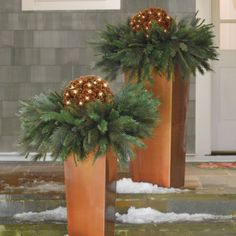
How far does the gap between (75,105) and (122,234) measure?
2.75 feet

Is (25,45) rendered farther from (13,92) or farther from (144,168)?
(144,168)

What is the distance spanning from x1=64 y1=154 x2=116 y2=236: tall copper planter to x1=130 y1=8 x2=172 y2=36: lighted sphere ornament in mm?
1143

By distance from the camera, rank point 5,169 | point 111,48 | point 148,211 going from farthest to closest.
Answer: point 5,169, point 111,48, point 148,211

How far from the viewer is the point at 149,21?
133 inches

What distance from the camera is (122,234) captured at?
288 cm

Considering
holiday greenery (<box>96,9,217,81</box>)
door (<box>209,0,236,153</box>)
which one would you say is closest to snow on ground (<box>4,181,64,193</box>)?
holiday greenery (<box>96,9,217,81</box>)

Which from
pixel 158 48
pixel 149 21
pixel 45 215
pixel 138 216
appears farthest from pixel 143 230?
pixel 149 21

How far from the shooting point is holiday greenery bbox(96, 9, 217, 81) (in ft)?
10.8

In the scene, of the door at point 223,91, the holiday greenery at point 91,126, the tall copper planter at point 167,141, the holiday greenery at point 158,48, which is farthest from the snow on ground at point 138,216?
the door at point 223,91

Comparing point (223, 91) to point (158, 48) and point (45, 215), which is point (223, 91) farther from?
point (45, 215)

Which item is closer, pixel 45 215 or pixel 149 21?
pixel 45 215

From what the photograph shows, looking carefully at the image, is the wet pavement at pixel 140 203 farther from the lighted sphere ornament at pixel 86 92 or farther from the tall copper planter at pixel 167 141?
the lighted sphere ornament at pixel 86 92

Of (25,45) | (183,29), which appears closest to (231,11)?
(25,45)

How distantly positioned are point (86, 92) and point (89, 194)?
49 cm
